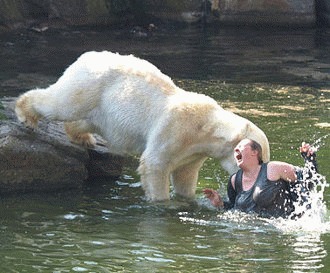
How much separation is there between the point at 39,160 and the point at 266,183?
254cm

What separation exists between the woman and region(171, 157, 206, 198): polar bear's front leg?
2.73ft

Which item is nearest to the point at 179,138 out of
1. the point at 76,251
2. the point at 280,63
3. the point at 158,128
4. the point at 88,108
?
the point at 158,128

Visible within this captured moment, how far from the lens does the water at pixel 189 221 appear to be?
7.20 metres

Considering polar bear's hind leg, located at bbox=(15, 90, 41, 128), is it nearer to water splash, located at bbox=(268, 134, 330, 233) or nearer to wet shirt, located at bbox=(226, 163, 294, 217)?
wet shirt, located at bbox=(226, 163, 294, 217)

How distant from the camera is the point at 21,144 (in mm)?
9523

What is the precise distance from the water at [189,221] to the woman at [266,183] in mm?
167

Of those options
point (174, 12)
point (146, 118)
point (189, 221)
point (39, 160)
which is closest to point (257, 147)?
point (189, 221)

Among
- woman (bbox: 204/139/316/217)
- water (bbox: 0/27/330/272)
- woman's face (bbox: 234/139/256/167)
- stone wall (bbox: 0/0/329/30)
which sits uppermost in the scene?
stone wall (bbox: 0/0/329/30)

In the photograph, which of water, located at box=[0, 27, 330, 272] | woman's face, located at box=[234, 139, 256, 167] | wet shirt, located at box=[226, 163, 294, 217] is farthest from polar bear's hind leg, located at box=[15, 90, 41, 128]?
wet shirt, located at box=[226, 163, 294, 217]

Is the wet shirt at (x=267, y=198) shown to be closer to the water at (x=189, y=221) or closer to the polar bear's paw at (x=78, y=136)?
the water at (x=189, y=221)

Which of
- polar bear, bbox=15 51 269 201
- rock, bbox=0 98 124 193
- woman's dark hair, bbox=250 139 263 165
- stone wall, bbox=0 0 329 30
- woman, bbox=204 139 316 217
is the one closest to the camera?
woman, bbox=204 139 316 217

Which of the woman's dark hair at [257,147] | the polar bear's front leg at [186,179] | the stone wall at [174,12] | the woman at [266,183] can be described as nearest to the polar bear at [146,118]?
the polar bear's front leg at [186,179]

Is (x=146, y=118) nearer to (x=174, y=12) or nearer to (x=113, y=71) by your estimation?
(x=113, y=71)

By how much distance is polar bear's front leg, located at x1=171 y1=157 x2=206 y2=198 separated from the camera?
9.62 m
